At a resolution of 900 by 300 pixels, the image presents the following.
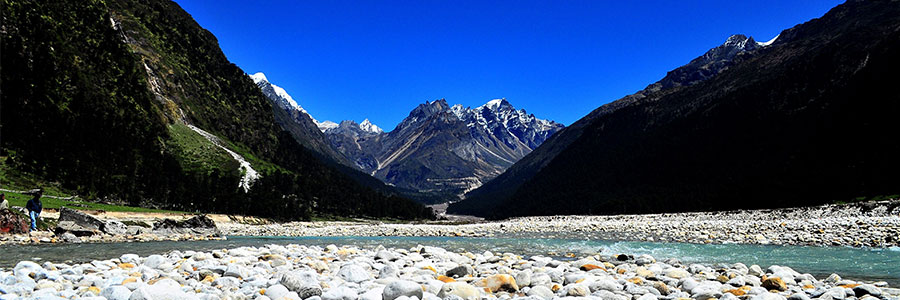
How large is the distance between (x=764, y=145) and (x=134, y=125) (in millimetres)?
142605

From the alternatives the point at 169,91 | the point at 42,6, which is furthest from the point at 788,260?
the point at 169,91

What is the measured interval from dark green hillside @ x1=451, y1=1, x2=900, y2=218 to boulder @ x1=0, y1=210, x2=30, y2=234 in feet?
275

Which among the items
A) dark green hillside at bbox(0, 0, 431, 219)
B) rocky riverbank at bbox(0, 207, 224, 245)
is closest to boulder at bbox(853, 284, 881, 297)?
rocky riverbank at bbox(0, 207, 224, 245)

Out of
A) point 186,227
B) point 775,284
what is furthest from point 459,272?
point 186,227

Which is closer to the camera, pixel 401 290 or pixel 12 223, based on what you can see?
pixel 401 290

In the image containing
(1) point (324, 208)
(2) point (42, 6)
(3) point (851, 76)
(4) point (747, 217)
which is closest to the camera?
(4) point (747, 217)

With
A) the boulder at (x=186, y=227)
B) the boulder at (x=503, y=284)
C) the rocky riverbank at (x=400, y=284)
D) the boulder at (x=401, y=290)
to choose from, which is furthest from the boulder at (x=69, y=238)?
the boulder at (x=503, y=284)

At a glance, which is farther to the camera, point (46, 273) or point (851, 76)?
Answer: point (851, 76)

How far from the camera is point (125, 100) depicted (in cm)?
9281

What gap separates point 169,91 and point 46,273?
14071 centimetres

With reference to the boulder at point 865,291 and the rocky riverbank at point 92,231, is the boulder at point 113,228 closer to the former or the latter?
the rocky riverbank at point 92,231

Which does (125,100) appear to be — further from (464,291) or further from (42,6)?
(464,291)

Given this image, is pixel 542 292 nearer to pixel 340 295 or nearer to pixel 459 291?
pixel 459 291

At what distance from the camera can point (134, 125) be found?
3388 inches
